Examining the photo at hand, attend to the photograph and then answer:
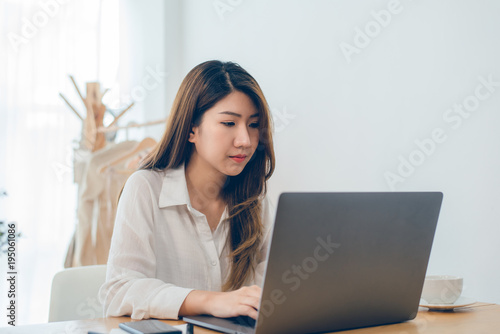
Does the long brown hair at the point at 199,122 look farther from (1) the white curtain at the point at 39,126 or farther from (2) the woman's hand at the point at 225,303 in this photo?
(1) the white curtain at the point at 39,126

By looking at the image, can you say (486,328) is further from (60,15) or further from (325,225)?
(60,15)

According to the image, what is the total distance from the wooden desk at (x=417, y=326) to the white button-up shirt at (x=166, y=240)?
0.61 ft

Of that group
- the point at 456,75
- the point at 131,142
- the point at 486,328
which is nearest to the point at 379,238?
the point at 486,328

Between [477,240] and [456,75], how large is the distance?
51cm

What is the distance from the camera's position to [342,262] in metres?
0.85

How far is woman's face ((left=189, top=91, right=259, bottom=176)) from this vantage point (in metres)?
1.35

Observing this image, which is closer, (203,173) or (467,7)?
(203,173)

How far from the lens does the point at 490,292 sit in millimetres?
1545

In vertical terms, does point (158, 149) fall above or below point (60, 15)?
below

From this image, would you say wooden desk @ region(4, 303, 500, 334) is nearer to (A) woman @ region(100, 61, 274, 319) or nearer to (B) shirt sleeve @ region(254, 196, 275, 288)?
(A) woman @ region(100, 61, 274, 319)

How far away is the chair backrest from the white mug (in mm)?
823

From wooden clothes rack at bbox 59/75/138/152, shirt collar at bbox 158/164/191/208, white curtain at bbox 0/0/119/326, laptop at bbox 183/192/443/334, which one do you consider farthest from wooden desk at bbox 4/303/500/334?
white curtain at bbox 0/0/119/326

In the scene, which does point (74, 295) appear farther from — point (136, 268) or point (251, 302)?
point (251, 302)

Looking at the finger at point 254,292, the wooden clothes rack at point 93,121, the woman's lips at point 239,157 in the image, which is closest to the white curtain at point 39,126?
the wooden clothes rack at point 93,121
